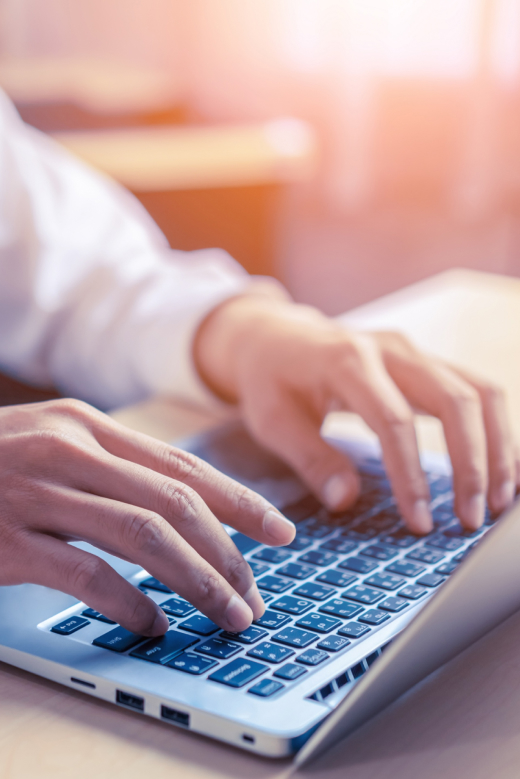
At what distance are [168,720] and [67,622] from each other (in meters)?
0.08

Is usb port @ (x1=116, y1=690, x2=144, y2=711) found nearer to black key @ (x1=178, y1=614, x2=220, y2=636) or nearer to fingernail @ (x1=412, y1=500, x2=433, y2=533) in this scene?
black key @ (x1=178, y1=614, x2=220, y2=636)

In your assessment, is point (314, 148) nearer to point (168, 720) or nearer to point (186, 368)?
point (186, 368)

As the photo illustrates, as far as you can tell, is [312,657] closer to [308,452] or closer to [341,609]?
[341,609]

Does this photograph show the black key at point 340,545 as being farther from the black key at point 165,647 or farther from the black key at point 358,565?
the black key at point 165,647

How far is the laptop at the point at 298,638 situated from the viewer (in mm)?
298

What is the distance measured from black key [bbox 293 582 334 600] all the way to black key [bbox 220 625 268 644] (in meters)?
0.04

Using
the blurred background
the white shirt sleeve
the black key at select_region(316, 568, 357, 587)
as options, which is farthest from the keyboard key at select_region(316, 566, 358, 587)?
the blurred background

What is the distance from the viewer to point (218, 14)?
4.58 meters

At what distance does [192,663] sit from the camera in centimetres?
34

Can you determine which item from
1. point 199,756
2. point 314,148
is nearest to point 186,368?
point 199,756

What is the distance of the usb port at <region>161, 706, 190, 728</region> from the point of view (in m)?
0.31

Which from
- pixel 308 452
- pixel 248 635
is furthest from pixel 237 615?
pixel 308 452

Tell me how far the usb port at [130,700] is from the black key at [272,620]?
7 centimetres

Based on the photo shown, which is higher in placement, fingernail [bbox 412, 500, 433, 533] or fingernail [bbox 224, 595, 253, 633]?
fingernail [bbox 224, 595, 253, 633]
